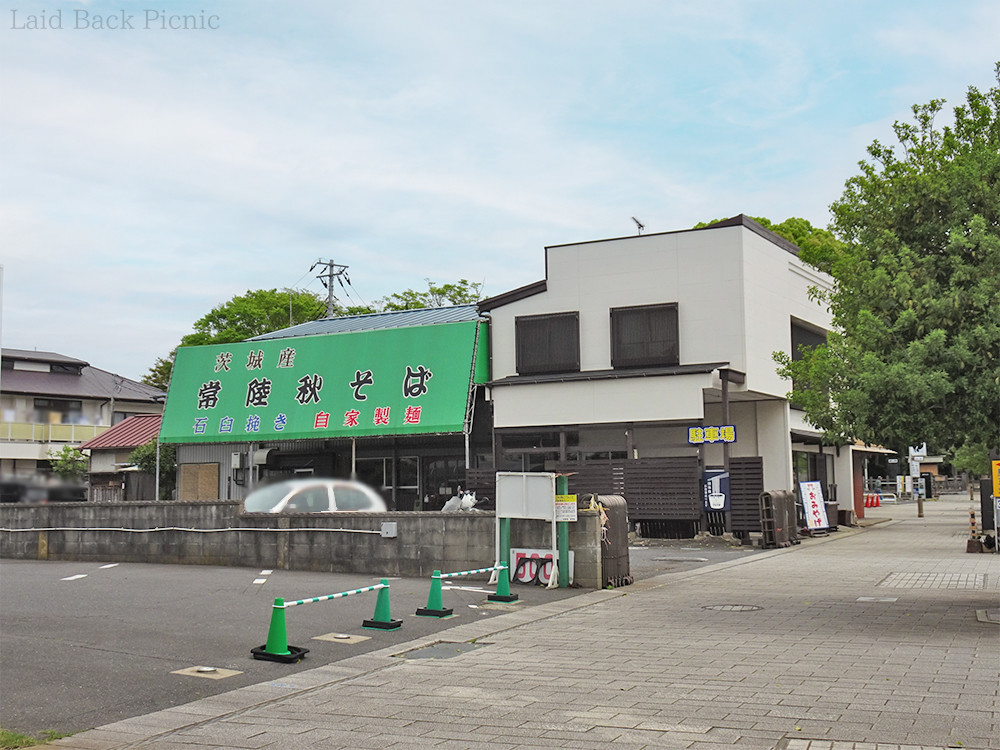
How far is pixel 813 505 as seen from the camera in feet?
96.0

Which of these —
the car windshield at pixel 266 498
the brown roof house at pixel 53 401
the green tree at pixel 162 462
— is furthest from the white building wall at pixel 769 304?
the brown roof house at pixel 53 401

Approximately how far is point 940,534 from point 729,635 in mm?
20700

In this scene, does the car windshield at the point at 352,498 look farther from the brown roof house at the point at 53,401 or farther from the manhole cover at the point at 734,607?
the brown roof house at the point at 53,401

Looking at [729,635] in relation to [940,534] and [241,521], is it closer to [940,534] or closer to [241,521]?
[241,521]

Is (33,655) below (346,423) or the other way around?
below

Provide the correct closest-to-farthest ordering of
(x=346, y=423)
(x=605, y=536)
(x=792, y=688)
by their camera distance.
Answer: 1. (x=792, y=688)
2. (x=605, y=536)
3. (x=346, y=423)

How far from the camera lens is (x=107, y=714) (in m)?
7.33

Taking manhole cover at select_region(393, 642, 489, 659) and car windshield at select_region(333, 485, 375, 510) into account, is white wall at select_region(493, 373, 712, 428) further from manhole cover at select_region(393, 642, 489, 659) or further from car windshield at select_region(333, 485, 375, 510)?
manhole cover at select_region(393, 642, 489, 659)

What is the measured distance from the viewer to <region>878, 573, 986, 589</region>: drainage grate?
49.9 feet

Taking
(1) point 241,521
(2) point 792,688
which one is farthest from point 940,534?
(2) point 792,688

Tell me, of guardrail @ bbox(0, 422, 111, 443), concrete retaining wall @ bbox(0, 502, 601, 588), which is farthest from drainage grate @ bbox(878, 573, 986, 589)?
guardrail @ bbox(0, 422, 111, 443)

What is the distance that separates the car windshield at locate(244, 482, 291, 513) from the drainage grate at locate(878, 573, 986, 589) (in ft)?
36.4

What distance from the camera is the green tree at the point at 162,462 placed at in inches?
1555

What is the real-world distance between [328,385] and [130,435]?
1593 centimetres
